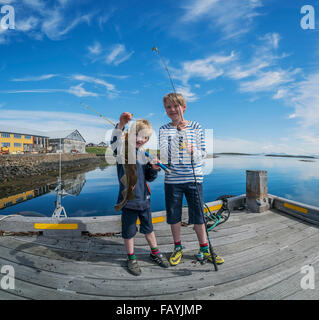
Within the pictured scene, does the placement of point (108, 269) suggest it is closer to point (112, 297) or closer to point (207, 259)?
point (112, 297)

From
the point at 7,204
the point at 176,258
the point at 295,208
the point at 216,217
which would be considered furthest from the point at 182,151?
the point at 7,204

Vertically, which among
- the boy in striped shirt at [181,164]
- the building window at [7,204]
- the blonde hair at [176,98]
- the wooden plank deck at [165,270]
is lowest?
the building window at [7,204]

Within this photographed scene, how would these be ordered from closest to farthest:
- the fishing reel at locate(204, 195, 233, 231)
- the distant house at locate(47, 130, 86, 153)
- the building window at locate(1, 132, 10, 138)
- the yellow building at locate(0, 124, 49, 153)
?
the fishing reel at locate(204, 195, 233, 231)
the building window at locate(1, 132, 10, 138)
the yellow building at locate(0, 124, 49, 153)
the distant house at locate(47, 130, 86, 153)

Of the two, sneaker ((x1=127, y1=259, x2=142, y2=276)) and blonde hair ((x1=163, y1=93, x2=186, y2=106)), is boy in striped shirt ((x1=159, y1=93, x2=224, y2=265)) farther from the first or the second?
sneaker ((x1=127, y1=259, x2=142, y2=276))

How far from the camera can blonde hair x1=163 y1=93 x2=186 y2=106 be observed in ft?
7.69

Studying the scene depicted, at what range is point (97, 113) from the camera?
269 cm

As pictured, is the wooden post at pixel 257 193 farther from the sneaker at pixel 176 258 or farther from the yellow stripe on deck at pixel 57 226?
the yellow stripe on deck at pixel 57 226

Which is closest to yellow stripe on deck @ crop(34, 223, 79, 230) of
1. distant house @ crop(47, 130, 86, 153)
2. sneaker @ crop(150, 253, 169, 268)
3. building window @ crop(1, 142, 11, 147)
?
sneaker @ crop(150, 253, 169, 268)

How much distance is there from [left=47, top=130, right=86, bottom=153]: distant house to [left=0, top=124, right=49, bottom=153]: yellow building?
2.20m

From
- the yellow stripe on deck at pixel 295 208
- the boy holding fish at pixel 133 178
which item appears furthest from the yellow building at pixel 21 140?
the yellow stripe on deck at pixel 295 208

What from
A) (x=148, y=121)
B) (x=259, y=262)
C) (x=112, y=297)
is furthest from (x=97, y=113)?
(x=259, y=262)

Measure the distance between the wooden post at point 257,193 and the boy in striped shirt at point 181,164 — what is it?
2.65 metres

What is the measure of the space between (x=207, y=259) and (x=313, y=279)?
1.21 meters

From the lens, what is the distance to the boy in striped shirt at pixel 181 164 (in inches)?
93.5
